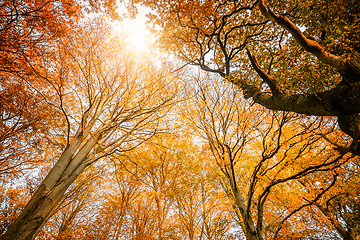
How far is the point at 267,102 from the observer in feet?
14.0

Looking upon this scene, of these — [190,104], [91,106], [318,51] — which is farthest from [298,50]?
[91,106]

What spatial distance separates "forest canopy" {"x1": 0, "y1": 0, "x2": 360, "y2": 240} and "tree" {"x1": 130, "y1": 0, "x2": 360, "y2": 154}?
0.04m

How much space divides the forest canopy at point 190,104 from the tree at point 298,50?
0.04 m

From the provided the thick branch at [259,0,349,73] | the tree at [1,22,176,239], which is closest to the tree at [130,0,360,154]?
the thick branch at [259,0,349,73]

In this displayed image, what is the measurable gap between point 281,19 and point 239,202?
519cm

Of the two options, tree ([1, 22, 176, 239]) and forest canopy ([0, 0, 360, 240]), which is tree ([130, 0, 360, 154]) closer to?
forest canopy ([0, 0, 360, 240])

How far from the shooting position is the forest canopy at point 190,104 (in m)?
3.42

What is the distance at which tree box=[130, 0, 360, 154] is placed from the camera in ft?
11.0

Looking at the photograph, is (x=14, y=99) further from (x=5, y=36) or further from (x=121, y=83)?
(x=121, y=83)

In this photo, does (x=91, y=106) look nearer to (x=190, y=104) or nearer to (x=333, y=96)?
(x=190, y=104)

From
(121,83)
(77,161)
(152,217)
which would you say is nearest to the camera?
(77,161)

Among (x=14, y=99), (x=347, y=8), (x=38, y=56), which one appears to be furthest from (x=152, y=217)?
(x=347, y=8)

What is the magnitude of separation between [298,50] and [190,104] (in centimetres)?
444

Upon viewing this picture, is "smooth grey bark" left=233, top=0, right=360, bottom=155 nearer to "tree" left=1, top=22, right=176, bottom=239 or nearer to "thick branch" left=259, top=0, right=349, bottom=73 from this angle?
"thick branch" left=259, top=0, right=349, bottom=73
